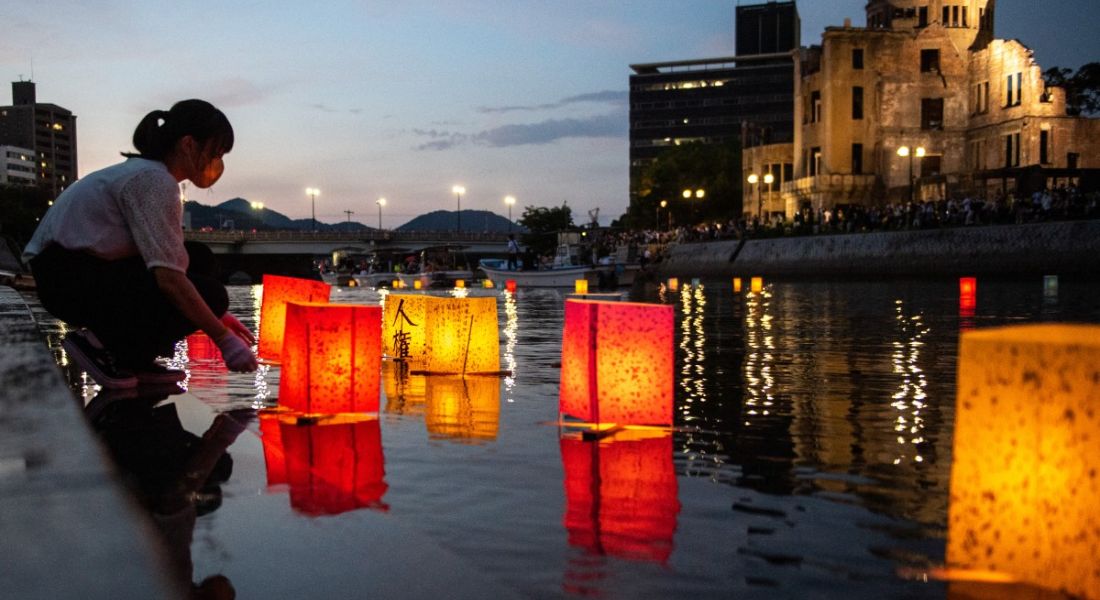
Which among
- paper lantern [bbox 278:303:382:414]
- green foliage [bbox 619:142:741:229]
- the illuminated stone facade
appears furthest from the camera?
green foliage [bbox 619:142:741:229]

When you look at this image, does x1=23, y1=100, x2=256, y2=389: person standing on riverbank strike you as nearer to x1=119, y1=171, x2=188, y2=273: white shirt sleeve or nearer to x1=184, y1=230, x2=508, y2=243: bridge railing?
x1=119, y1=171, x2=188, y2=273: white shirt sleeve

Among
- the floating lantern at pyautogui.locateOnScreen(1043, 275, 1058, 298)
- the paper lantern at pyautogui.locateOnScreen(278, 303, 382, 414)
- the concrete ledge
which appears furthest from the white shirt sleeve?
the floating lantern at pyautogui.locateOnScreen(1043, 275, 1058, 298)

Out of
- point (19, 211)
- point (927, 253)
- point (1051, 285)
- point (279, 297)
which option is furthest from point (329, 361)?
point (19, 211)

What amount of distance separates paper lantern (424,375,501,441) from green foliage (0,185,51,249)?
105 metres

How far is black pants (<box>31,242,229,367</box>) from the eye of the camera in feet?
18.1

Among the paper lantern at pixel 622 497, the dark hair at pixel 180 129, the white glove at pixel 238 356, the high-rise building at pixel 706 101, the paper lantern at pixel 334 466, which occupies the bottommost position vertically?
the paper lantern at pixel 622 497

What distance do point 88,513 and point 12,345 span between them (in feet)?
12.3

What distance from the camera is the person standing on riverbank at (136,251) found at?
17.0ft

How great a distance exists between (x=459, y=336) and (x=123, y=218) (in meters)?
2.94

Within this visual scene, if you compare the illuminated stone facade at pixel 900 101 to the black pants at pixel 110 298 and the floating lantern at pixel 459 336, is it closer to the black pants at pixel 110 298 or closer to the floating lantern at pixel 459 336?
the floating lantern at pixel 459 336

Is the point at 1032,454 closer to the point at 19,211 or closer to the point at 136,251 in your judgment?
the point at 136,251

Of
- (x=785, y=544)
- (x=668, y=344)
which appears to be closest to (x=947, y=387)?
(x=668, y=344)

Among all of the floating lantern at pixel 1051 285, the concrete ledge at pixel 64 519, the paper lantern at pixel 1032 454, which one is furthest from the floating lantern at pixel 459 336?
the floating lantern at pixel 1051 285

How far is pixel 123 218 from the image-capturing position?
5480mm
